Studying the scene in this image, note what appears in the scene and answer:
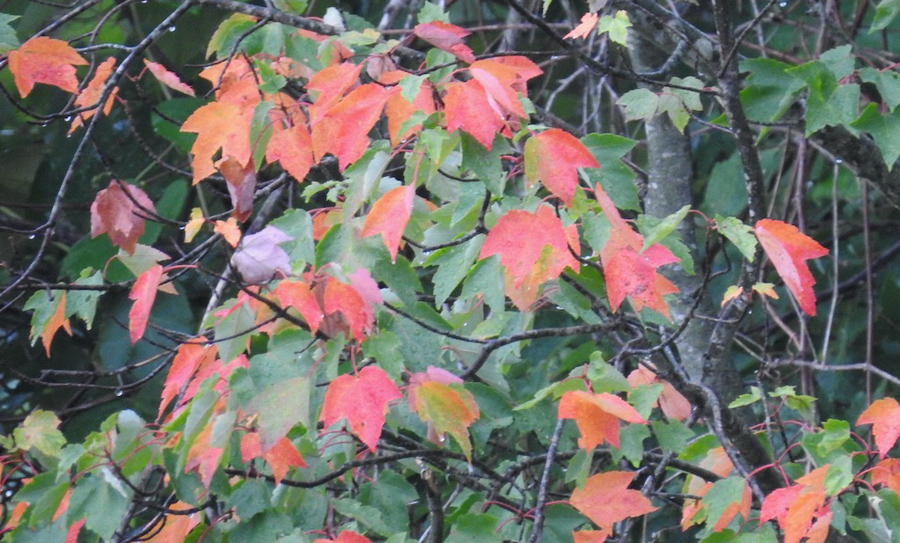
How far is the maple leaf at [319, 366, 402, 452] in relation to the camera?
112 cm

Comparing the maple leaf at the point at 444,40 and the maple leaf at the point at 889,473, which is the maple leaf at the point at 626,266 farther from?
the maple leaf at the point at 889,473

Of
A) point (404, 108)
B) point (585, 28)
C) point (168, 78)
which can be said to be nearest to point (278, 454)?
point (404, 108)

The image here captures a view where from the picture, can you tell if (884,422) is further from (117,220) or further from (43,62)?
(43,62)

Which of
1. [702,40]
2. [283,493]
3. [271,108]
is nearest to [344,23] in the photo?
[271,108]

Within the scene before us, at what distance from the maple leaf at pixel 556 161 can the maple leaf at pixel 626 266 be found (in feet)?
0.18

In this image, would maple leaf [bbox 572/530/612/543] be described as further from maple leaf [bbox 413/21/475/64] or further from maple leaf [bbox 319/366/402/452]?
maple leaf [bbox 413/21/475/64]

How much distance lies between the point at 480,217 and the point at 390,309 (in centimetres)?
17

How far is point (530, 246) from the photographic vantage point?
1114 millimetres

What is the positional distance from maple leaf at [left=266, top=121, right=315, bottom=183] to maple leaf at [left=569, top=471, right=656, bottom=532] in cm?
61

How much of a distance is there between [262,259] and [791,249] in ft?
2.13

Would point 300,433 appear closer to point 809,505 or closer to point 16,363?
point 809,505

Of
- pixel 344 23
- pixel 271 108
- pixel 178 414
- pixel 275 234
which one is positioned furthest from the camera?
pixel 344 23

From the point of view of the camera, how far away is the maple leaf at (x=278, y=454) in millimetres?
1259

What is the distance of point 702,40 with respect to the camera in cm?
167
